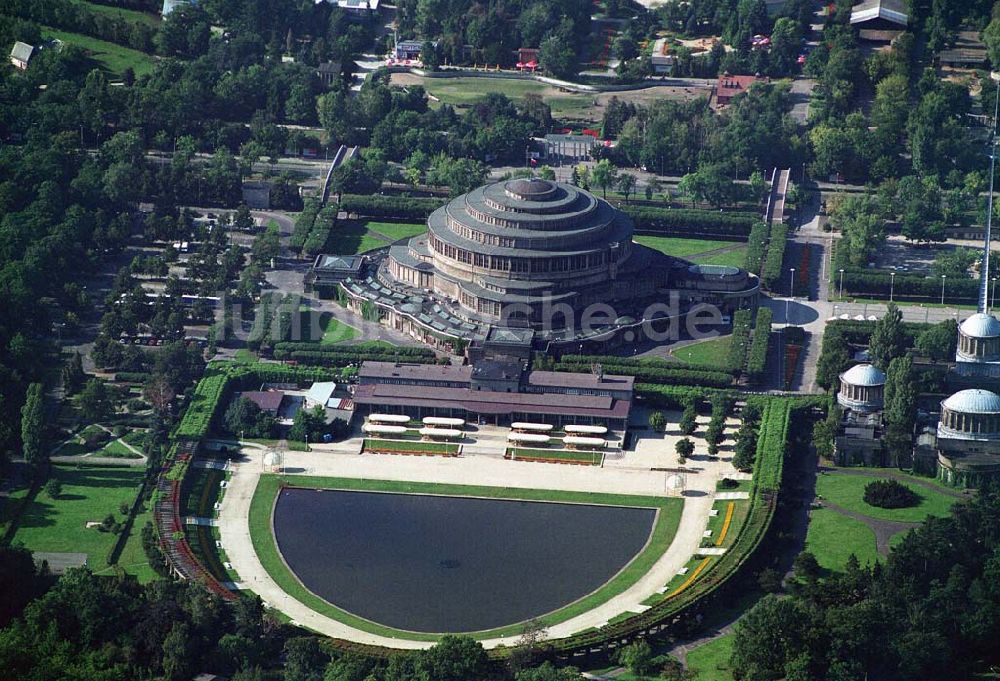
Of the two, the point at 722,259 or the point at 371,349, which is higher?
the point at 722,259

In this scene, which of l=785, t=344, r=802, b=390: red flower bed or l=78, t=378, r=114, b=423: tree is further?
l=785, t=344, r=802, b=390: red flower bed

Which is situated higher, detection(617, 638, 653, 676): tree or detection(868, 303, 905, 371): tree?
detection(868, 303, 905, 371): tree

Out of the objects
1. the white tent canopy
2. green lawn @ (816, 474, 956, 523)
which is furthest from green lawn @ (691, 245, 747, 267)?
A: green lawn @ (816, 474, 956, 523)

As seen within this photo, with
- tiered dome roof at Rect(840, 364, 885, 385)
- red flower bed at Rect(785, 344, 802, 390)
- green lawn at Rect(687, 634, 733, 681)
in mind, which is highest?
tiered dome roof at Rect(840, 364, 885, 385)

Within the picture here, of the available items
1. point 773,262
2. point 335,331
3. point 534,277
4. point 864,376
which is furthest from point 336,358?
point 864,376

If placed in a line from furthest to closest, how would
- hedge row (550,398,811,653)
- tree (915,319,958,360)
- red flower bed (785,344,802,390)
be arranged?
tree (915,319,958,360) → red flower bed (785,344,802,390) → hedge row (550,398,811,653)

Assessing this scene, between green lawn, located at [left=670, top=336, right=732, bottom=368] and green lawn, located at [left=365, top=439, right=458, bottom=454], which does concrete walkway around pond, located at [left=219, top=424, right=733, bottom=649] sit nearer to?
green lawn, located at [left=365, top=439, right=458, bottom=454]

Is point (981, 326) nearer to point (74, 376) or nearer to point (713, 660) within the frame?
point (713, 660)
